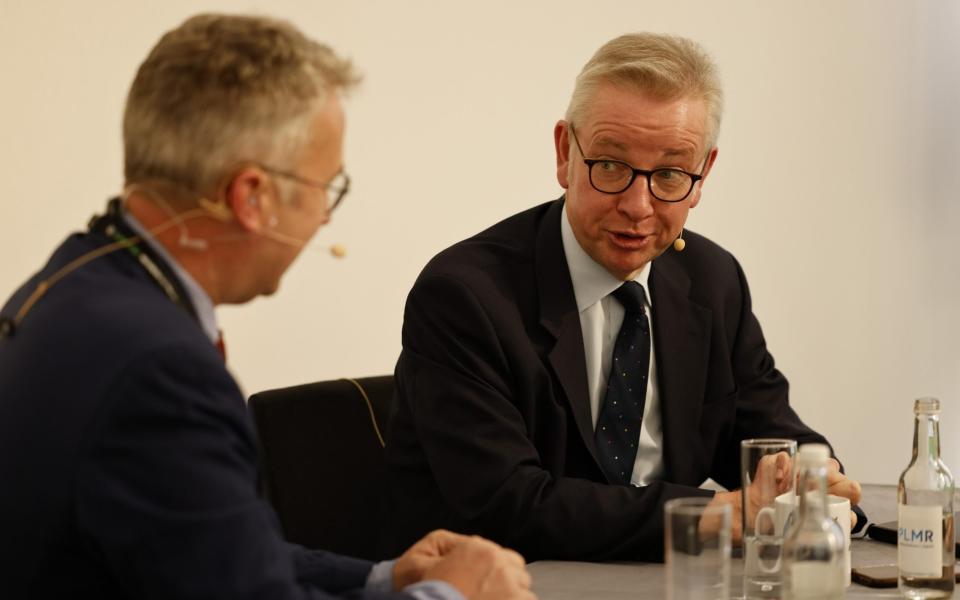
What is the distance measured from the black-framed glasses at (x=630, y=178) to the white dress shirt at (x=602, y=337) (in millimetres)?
130

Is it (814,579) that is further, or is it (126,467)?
(814,579)

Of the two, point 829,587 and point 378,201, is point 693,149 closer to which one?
point 829,587

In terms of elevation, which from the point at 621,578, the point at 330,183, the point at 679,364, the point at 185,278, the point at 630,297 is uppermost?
the point at 330,183

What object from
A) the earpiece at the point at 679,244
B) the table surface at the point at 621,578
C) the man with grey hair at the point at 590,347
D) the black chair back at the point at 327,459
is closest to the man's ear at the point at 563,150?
the man with grey hair at the point at 590,347

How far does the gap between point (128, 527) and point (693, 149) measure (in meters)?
1.43

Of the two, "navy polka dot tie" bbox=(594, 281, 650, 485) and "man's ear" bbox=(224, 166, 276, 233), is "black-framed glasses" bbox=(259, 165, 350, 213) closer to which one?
"man's ear" bbox=(224, 166, 276, 233)

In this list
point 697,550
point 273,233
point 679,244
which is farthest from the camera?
point 679,244

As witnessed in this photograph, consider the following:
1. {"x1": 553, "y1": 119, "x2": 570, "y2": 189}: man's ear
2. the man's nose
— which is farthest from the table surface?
Result: {"x1": 553, "y1": 119, "x2": 570, "y2": 189}: man's ear

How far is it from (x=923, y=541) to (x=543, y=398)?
773 millimetres

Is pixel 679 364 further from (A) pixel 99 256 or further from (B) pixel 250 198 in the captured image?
(A) pixel 99 256

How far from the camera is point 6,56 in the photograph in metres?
3.01

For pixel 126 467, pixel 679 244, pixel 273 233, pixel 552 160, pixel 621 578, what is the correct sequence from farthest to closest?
pixel 552 160 < pixel 679 244 < pixel 621 578 < pixel 273 233 < pixel 126 467

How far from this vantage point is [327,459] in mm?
2357

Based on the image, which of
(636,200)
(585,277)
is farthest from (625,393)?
(636,200)
